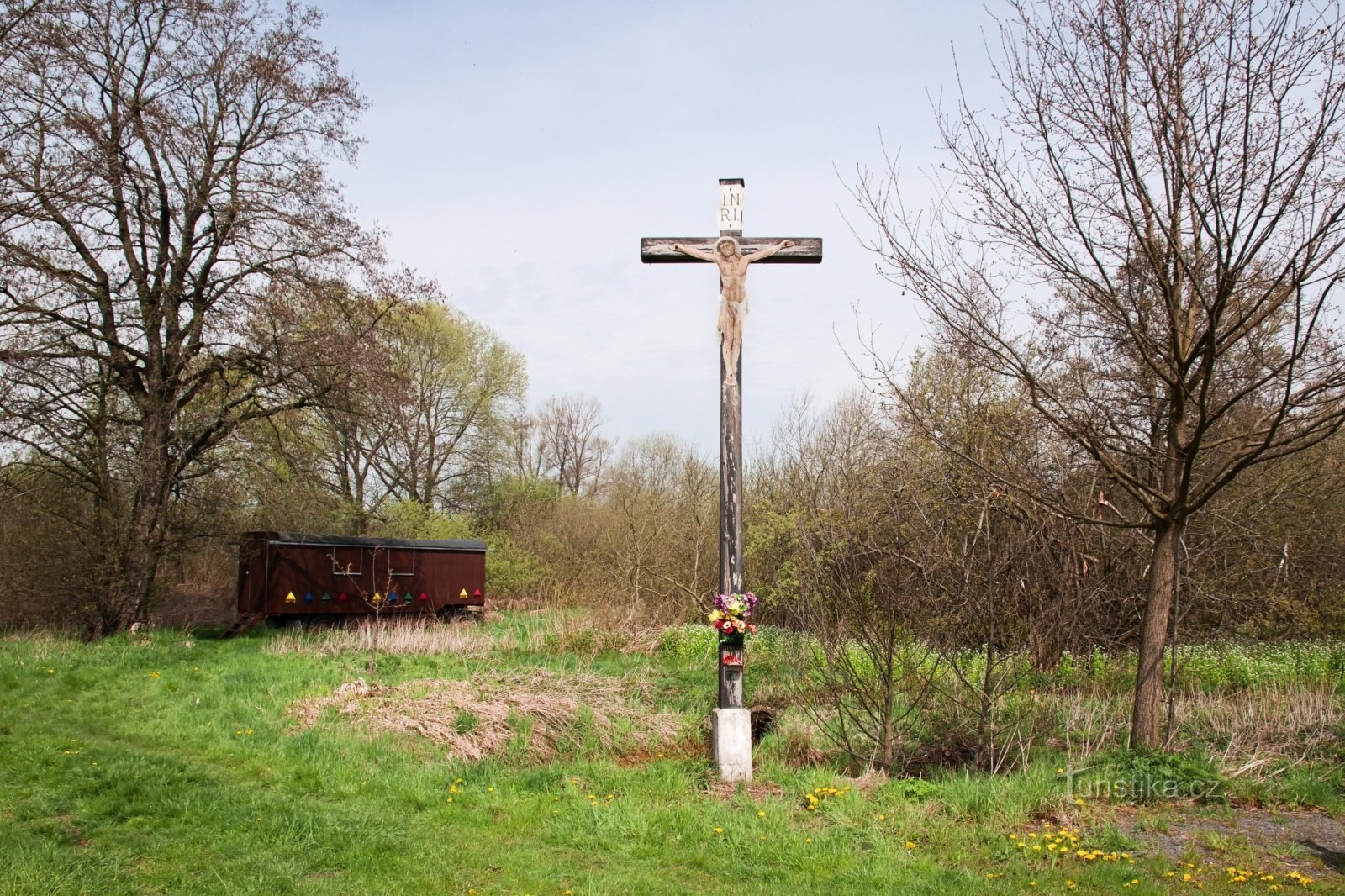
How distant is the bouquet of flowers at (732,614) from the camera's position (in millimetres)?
6980

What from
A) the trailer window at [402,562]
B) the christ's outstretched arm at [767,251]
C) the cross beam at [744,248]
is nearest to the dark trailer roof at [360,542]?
the trailer window at [402,562]

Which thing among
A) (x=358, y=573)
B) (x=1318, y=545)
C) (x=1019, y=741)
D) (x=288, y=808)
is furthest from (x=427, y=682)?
(x=1318, y=545)

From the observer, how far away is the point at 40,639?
45.1ft

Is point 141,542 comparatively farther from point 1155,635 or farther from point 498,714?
point 1155,635

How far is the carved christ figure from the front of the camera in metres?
7.54

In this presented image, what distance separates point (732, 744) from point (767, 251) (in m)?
3.69

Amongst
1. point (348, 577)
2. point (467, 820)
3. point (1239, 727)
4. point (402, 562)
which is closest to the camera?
point (467, 820)

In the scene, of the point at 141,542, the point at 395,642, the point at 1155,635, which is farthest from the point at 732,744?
the point at 141,542

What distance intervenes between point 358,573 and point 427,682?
31.9 feet

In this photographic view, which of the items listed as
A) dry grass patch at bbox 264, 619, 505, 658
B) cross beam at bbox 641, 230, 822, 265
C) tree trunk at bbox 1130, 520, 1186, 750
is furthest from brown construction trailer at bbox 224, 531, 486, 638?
tree trunk at bbox 1130, 520, 1186, 750

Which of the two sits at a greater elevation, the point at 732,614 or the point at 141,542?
the point at 141,542

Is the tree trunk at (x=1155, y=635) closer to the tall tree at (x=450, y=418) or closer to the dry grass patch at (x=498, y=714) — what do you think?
the dry grass patch at (x=498, y=714)

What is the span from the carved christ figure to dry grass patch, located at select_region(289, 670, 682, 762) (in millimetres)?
3344

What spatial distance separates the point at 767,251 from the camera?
7.52 metres
